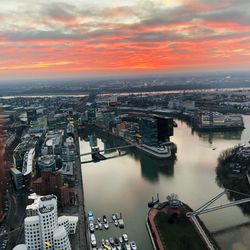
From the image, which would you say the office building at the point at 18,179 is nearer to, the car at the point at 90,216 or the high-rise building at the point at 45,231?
the car at the point at 90,216

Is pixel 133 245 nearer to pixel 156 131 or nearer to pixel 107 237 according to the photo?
pixel 107 237

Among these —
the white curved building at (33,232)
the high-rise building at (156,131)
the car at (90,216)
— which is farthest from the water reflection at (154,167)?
the white curved building at (33,232)

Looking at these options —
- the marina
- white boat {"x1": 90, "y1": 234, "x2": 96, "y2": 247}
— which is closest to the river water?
the marina

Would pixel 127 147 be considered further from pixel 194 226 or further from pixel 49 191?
pixel 194 226

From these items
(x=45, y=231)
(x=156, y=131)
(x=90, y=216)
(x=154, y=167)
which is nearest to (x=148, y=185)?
(x=154, y=167)

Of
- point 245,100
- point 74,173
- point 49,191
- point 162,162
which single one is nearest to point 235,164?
point 162,162
